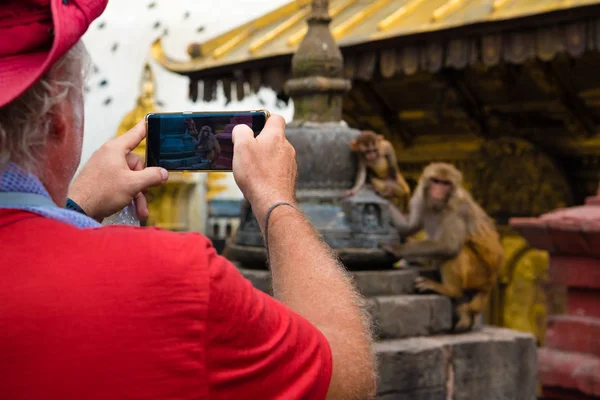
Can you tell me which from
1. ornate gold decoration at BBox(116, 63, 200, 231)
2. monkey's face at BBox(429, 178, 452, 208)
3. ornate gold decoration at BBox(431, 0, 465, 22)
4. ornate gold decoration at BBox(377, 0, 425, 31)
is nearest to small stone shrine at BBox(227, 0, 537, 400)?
monkey's face at BBox(429, 178, 452, 208)

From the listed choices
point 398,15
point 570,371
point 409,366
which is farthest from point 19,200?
point 398,15

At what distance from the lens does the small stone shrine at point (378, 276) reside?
319 centimetres

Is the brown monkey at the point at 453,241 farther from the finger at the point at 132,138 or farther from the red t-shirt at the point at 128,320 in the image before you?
the red t-shirt at the point at 128,320

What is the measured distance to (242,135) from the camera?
1232 mm

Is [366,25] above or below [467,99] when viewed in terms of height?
above

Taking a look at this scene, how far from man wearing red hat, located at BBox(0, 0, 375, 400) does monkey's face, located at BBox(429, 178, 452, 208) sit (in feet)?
11.1

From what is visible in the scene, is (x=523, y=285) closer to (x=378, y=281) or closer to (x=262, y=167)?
(x=378, y=281)

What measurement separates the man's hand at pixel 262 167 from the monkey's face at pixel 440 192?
3227 mm

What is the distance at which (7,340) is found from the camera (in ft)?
2.99

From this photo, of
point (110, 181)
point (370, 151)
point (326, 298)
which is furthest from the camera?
point (370, 151)

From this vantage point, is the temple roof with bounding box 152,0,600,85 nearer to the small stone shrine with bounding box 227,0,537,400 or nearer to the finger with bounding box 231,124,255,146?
the small stone shrine with bounding box 227,0,537,400

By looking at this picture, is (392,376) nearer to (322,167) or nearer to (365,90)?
(322,167)

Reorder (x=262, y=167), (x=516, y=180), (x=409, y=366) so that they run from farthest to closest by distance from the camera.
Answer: (x=516, y=180)
(x=409, y=366)
(x=262, y=167)

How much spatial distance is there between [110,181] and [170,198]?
33.0 ft
